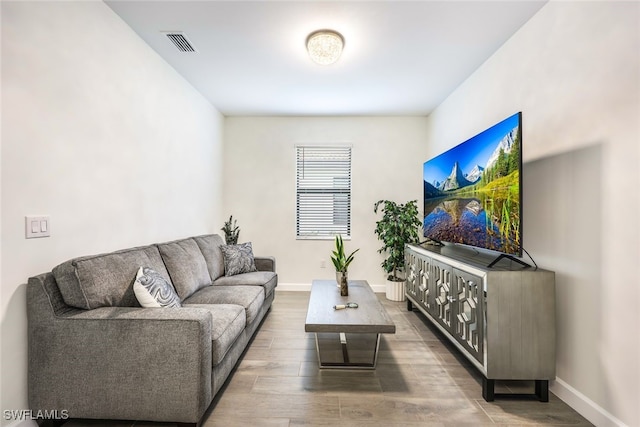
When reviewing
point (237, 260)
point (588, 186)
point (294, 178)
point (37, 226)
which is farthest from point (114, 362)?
point (294, 178)

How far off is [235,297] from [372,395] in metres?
1.30

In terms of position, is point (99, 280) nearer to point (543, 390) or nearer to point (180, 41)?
point (180, 41)

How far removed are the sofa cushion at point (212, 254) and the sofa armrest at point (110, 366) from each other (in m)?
1.63

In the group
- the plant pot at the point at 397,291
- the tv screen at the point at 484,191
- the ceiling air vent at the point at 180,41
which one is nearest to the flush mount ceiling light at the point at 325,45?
the ceiling air vent at the point at 180,41

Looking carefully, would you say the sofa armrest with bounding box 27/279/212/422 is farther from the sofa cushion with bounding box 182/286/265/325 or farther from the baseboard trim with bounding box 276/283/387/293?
the baseboard trim with bounding box 276/283/387/293

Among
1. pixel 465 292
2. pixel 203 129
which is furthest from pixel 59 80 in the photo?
pixel 465 292

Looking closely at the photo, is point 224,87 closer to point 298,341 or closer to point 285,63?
point 285,63

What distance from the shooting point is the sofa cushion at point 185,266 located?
2.59 m

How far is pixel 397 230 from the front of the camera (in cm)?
429

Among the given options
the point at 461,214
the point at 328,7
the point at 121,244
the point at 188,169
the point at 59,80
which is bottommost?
the point at 121,244

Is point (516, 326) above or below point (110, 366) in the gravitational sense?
above

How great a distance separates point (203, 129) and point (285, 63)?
1560 mm

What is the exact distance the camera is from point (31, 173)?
66.2 inches

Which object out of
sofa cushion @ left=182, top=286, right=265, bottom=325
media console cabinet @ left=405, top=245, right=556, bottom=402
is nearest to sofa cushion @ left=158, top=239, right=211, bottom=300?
sofa cushion @ left=182, top=286, right=265, bottom=325
